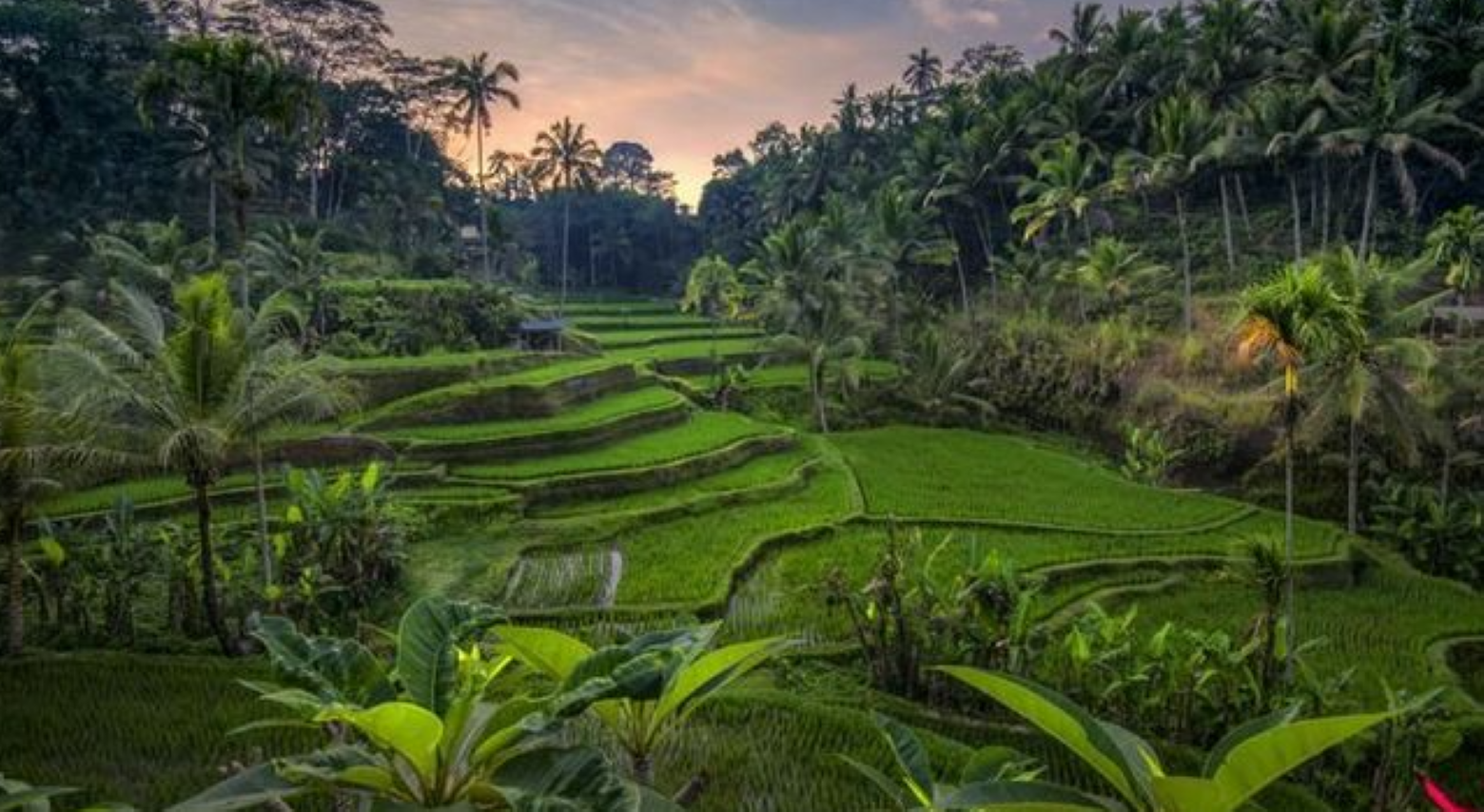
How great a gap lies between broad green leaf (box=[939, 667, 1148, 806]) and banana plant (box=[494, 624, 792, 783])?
32.1 inches

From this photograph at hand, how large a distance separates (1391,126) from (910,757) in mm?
26294

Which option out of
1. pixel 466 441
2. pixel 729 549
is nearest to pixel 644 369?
pixel 466 441

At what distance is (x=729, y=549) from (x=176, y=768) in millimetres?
8472

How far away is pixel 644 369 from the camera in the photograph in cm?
3048

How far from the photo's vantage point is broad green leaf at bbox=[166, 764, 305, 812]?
2.66m

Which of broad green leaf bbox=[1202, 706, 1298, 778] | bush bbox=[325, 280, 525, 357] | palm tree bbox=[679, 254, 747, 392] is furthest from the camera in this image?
palm tree bbox=[679, 254, 747, 392]

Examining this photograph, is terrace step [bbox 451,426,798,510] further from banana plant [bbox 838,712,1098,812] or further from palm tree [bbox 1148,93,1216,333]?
palm tree [bbox 1148,93,1216,333]

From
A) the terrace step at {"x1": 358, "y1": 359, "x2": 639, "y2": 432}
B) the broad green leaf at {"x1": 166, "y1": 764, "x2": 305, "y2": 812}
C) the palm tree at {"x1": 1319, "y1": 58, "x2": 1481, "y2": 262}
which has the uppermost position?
the palm tree at {"x1": 1319, "y1": 58, "x2": 1481, "y2": 262}

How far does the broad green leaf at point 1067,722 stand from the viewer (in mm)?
2689

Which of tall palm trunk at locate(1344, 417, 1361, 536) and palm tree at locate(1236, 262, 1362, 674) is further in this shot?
tall palm trunk at locate(1344, 417, 1361, 536)

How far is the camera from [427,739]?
2.80 metres

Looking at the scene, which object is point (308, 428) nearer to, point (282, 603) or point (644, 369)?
point (282, 603)

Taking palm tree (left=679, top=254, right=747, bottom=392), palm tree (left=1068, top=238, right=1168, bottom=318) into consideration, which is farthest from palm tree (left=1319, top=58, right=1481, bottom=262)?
palm tree (left=679, top=254, right=747, bottom=392)

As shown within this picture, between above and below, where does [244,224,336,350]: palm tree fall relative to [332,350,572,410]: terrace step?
above
